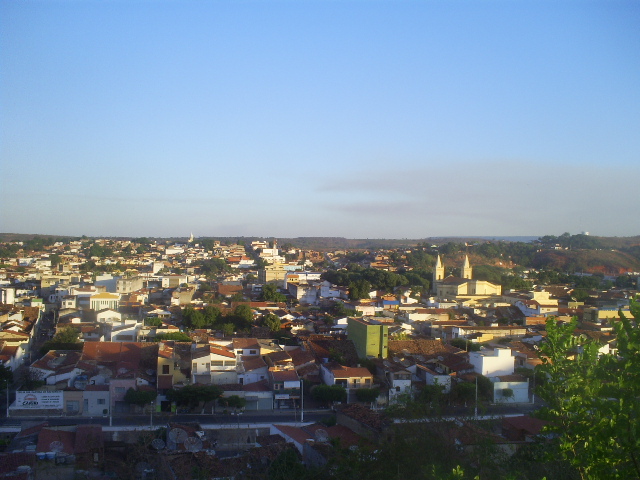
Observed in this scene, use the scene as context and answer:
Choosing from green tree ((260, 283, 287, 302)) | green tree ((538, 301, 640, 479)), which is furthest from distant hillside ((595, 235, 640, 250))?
green tree ((538, 301, 640, 479))

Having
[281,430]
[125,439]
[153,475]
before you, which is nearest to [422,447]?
[153,475]

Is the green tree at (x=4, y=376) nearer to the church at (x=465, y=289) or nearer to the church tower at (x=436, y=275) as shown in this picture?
the church at (x=465, y=289)

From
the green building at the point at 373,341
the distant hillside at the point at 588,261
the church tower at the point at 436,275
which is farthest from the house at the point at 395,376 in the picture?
the distant hillside at the point at 588,261

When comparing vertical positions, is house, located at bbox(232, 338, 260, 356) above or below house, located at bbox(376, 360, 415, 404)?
above

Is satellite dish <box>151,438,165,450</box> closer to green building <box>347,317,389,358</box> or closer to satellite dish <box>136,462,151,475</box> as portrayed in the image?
satellite dish <box>136,462,151,475</box>

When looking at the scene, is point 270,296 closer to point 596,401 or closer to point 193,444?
point 193,444
